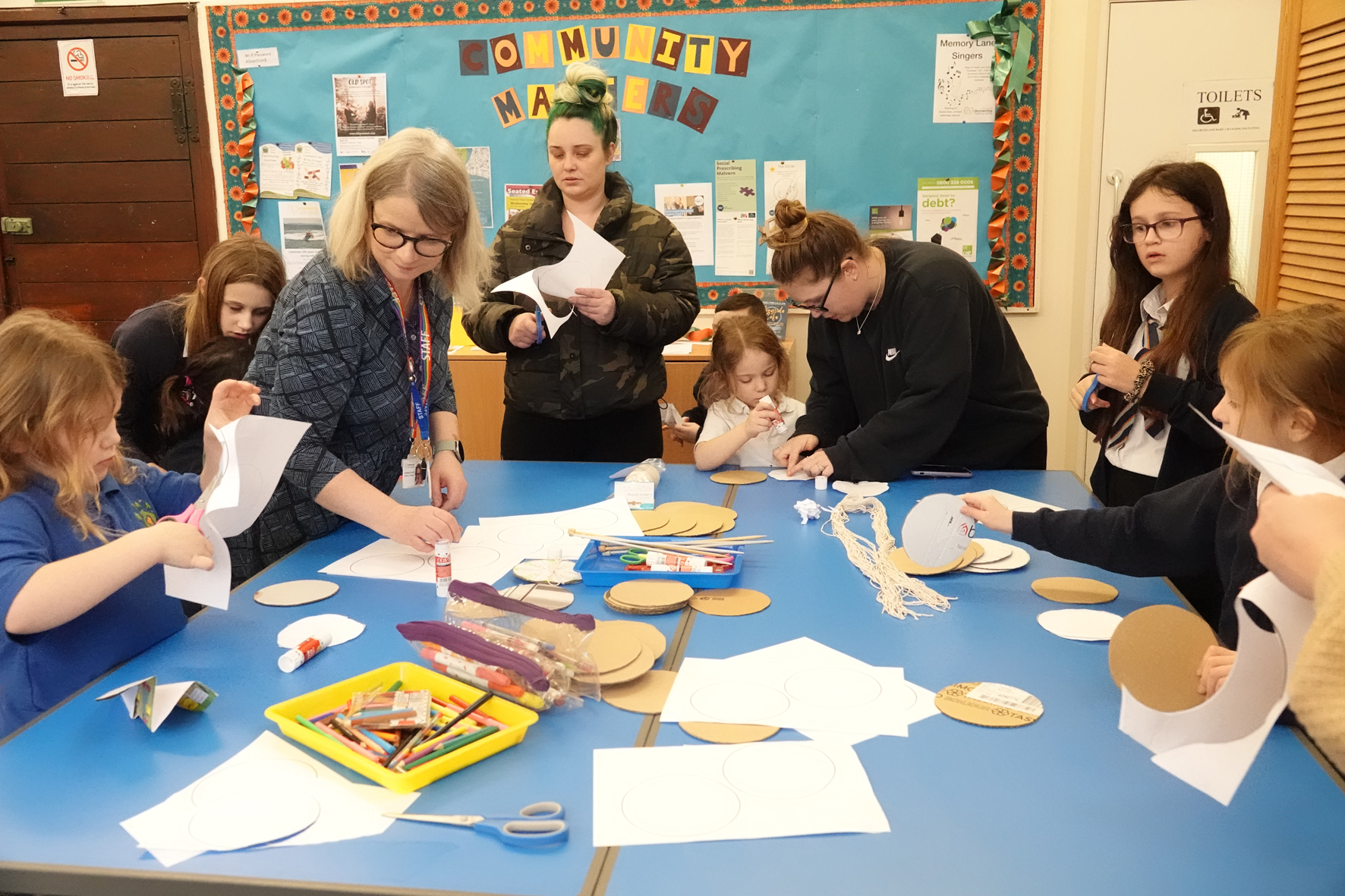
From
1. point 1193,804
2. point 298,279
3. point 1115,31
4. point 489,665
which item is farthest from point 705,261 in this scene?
point 1193,804

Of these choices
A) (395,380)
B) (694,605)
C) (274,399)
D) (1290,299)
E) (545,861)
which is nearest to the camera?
(545,861)

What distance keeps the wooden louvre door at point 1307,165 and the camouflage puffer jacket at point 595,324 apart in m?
1.45

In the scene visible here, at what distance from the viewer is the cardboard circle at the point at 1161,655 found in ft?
4.21

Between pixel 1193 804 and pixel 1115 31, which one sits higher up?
pixel 1115 31

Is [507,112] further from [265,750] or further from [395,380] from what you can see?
[265,750]

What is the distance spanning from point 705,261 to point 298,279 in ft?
8.61

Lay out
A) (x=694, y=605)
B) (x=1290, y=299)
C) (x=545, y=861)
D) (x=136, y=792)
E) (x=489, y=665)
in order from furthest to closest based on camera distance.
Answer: (x=1290, y=299) → (x=694, y=605) → (x=489, y=665) → (x=136, y=792) → (x=545, y=861)

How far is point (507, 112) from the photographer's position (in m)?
4.34

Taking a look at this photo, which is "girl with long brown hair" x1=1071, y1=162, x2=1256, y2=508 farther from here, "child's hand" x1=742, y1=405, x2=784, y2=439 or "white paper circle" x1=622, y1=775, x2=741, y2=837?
"white paper circle" x1=622, y1=775, x2=741, y2=837

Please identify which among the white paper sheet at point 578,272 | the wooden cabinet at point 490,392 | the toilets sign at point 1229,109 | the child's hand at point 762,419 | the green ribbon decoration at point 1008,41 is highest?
the green ribbon decoration at point 1008,41

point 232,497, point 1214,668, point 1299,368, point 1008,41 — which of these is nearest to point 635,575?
point 232,497

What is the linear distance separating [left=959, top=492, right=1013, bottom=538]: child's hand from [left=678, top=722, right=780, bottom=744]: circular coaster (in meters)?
0.66

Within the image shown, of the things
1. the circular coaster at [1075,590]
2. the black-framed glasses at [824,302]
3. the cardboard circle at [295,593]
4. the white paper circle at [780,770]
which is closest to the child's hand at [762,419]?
the black-framed glasses at [824,302]

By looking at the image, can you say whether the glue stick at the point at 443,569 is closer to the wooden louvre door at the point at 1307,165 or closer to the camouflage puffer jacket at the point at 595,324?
the camouflage puffer jacket at the point at 595,324
